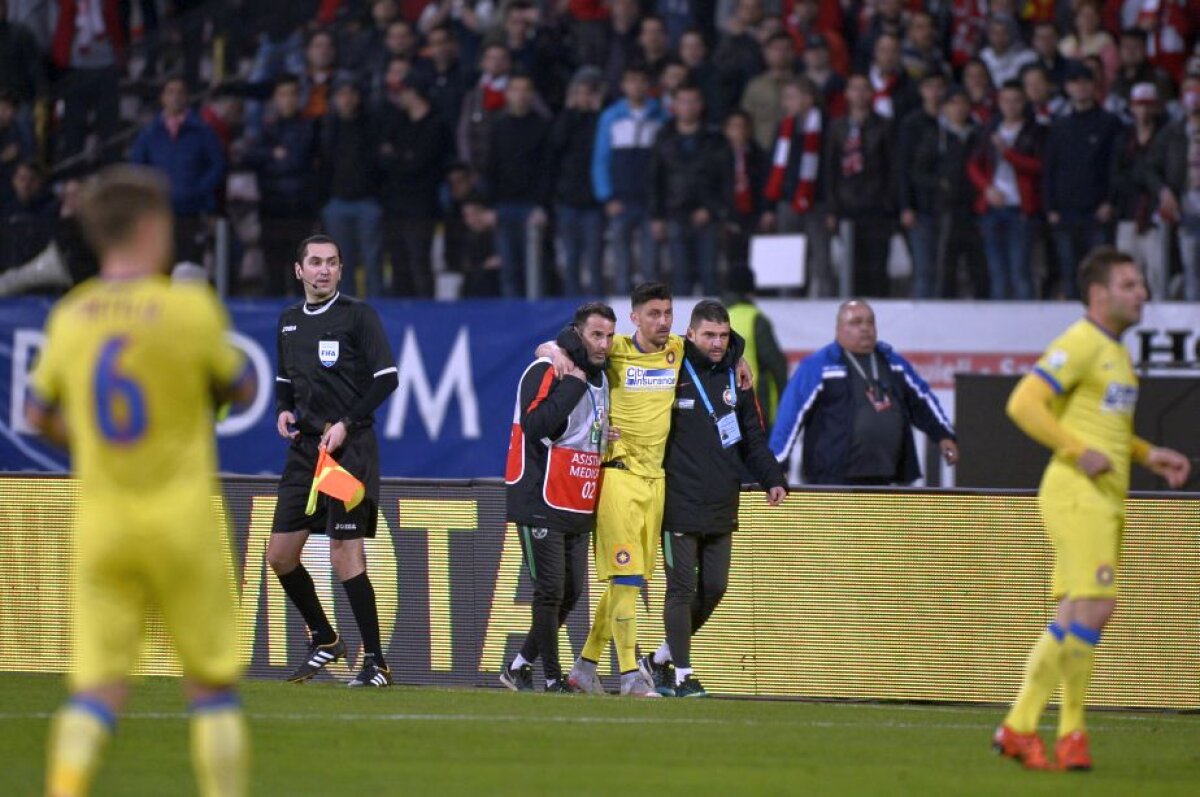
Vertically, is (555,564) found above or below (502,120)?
below

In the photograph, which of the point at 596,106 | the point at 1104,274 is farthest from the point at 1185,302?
the point at 1104,274

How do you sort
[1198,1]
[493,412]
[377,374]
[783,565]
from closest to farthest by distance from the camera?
[377,374] < [783,565] < [493,412] < [1198,1]

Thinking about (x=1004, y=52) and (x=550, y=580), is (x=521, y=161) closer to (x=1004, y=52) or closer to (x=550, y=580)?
(x=1004, y=52)

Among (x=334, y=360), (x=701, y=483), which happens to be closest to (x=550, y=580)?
(x=701, y=483)

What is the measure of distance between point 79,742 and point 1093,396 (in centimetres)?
439

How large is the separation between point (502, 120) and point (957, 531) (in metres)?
9.25

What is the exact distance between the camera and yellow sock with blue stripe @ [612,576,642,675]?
11.7 m

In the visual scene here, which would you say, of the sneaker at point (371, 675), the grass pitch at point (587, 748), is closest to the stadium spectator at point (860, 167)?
the grass pitch at point (587, 748)

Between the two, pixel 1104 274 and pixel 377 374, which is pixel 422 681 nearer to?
pixel 377 374

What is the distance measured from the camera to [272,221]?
20.2 meters

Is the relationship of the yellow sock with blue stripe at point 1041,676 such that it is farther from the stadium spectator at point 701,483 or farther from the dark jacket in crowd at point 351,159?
the dark jacket in crowd at point 351,159

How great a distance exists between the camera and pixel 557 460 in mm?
11727

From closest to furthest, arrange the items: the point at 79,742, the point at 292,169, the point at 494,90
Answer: the point at 79,742, the point at 292,169, the point at 494,90

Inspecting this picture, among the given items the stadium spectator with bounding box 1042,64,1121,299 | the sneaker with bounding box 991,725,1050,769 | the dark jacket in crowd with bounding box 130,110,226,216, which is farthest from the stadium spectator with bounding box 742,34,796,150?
the sneaker with bounding box 991,725,1050,769
